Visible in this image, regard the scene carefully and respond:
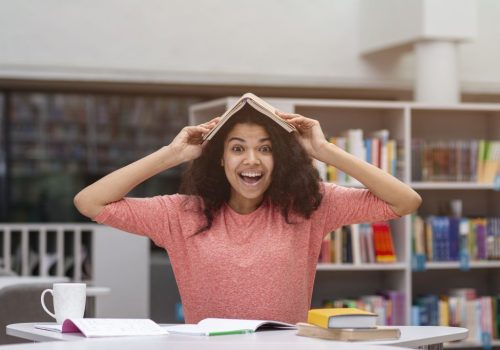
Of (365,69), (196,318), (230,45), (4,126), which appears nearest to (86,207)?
(196,318)

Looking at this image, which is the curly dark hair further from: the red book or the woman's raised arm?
the red book

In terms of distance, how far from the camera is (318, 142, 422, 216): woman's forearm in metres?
3.08

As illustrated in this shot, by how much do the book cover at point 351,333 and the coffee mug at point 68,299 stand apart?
65 centimetres

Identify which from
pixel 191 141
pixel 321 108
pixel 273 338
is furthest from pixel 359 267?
pixel 273 338

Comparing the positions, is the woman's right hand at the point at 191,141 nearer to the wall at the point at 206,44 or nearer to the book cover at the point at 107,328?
the book cover at the point at 107,328

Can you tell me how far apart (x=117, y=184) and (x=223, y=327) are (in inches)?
28.5

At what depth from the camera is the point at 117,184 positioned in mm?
3080

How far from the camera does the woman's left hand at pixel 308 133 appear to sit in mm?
3164

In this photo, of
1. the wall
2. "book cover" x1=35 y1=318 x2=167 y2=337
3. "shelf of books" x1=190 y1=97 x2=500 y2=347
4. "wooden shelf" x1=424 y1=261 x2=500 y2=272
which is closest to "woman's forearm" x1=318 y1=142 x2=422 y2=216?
"book cover" x1=35 y1=318 x2=167 y2=337

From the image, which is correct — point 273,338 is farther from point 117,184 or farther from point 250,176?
point 117,184

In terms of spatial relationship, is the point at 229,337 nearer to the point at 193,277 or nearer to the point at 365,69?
the point at 193,277

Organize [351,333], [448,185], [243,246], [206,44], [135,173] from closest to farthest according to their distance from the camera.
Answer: [351,333] < [243,246] < [135,173] < [448,185] < [206,44]

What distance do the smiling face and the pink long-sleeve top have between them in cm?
9

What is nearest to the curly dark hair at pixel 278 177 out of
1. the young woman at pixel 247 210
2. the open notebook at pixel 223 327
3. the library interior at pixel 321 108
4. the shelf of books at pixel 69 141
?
the young woman at pixel 247 210
